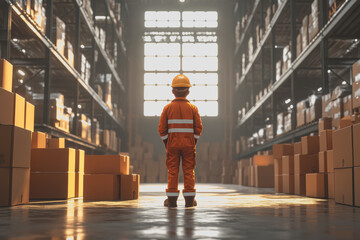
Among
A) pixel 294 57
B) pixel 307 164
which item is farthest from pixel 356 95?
pixel 294 57

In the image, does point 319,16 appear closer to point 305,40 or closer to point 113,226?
point 305,40

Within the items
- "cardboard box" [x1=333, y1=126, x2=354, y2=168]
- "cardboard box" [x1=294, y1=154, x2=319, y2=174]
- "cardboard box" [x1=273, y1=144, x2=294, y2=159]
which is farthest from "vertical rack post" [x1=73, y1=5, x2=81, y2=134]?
"cardboard box" [x1=333, y1=126, x2=354, y2=168]

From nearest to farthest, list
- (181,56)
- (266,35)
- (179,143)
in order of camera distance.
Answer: (179,143)
(266,35)
(181,56)

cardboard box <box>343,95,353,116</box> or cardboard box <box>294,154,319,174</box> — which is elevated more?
cardboard box <box>343,95,353,116</box>

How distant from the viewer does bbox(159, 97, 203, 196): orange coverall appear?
226 inches

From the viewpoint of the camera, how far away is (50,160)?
729cm

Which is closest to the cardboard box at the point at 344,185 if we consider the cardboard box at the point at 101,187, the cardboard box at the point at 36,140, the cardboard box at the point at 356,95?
the cardboard box at the point at 356,95

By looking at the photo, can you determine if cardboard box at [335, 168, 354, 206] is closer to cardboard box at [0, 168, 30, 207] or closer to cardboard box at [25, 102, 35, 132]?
cardboard box at [0, 168, 30, 207]

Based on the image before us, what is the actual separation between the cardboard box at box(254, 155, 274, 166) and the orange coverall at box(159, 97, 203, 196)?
28.7ft

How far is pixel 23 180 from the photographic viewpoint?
19.6 feet

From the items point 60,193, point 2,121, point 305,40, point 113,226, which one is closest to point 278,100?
point 305,40

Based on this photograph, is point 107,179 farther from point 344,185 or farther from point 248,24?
point 248,24

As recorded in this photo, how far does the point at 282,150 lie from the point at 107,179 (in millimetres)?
5500

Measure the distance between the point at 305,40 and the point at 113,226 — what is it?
8798 mm
